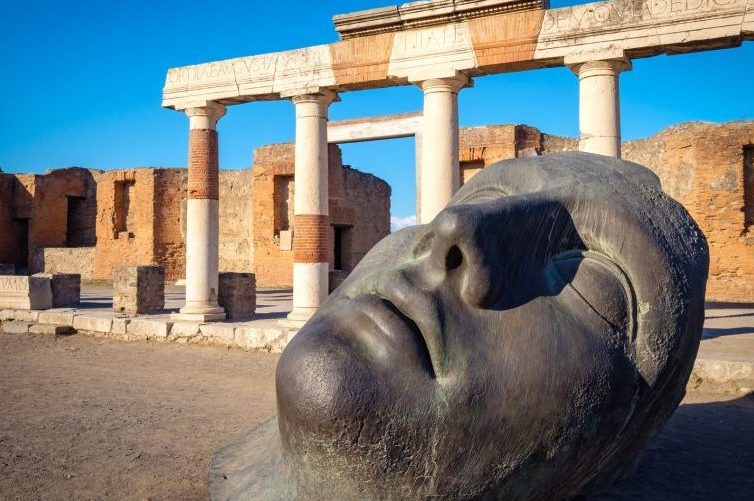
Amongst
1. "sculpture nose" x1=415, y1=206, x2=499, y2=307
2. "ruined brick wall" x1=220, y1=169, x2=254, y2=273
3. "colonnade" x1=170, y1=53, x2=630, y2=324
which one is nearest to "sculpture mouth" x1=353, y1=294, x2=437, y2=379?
"sculpture nose" x1=415, y1=206, x2=499, y2=307

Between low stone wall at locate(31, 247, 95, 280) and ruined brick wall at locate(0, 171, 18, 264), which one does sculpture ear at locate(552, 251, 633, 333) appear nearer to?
low stone wall at locate(31, 247, 95, 280)

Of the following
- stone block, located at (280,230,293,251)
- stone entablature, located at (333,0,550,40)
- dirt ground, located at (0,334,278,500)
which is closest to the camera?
dirt ground, located at (0,334,278,500)

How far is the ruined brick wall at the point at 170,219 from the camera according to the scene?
23.0 metres

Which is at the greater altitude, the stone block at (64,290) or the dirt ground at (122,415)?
the stone block at (64,290)

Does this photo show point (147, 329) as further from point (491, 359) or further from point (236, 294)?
point (491, 359)

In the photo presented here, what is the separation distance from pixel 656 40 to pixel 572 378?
7.07 m

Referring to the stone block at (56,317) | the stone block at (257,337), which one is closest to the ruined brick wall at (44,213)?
the stone block at (56,317)

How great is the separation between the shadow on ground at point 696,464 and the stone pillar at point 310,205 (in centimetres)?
591

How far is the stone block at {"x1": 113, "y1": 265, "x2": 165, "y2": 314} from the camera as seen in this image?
11375 millimetres

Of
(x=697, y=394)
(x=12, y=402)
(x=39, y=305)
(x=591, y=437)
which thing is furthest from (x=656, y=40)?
(x=39, y=305)

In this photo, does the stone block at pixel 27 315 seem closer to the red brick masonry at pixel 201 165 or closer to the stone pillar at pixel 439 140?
the red brick masonry at pixel 201 165

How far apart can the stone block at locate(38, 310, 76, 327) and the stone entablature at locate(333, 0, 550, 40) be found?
280 inches

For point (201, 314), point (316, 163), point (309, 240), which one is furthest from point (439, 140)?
point (201, 314)

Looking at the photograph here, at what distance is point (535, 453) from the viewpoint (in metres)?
1.77
